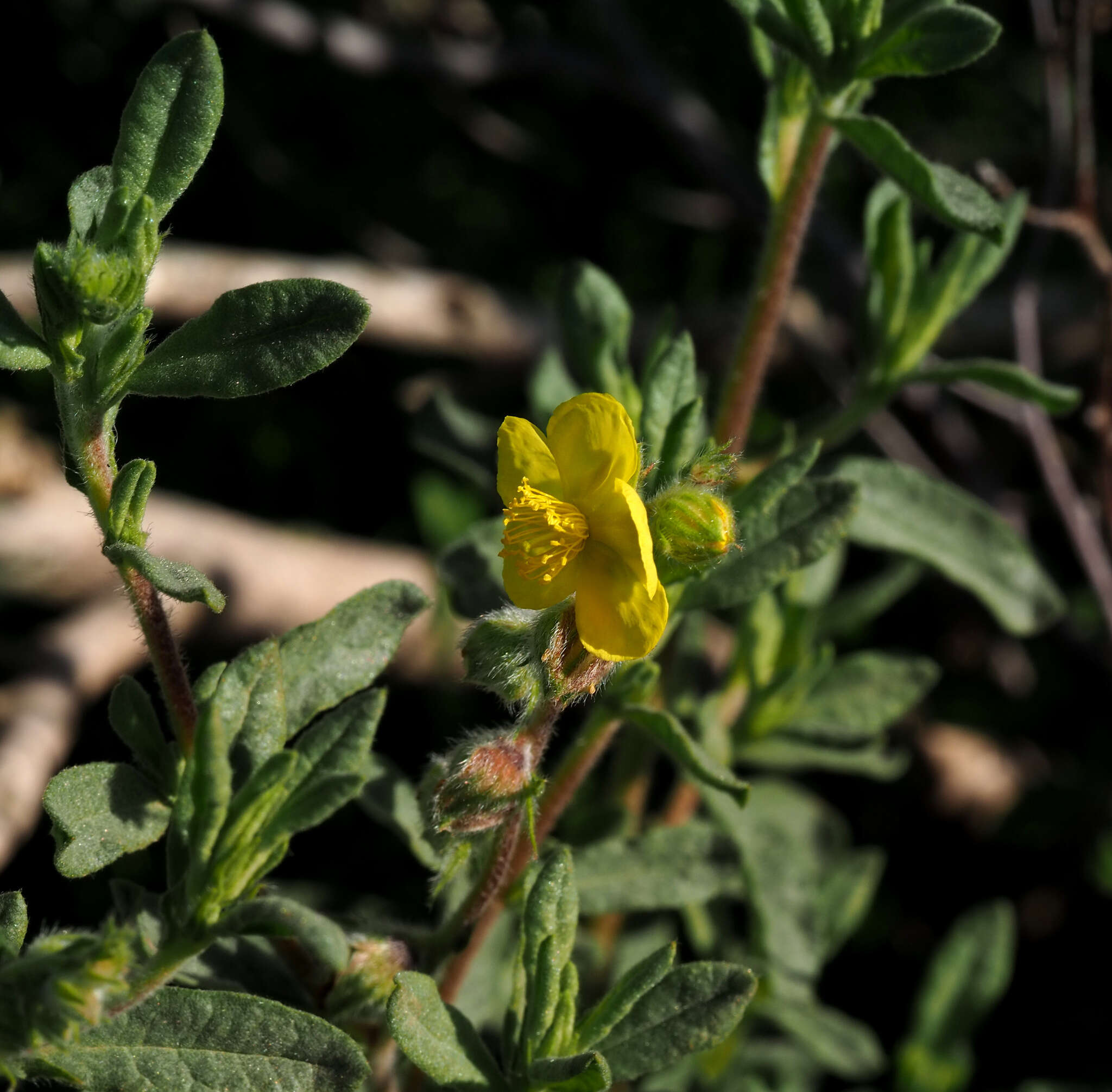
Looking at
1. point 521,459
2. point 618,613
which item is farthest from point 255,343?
point 618,613

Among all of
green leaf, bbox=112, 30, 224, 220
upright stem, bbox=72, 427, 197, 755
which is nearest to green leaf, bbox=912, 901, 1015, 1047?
upright stem, bbox=72, 427, 197, 755

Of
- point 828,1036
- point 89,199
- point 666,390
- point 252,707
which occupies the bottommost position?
point 828,1036

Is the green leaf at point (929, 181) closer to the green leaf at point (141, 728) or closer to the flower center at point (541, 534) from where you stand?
the flower center at point (541, 534)

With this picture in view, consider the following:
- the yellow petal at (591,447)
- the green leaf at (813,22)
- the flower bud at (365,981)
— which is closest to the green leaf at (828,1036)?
the flower bud at (365,981)

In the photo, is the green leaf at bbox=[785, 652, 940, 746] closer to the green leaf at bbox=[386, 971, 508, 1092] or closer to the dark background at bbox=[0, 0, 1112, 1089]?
the dark background at bbox=[0, 0, 1112, 1089]

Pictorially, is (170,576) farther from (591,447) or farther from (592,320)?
(592,320)
